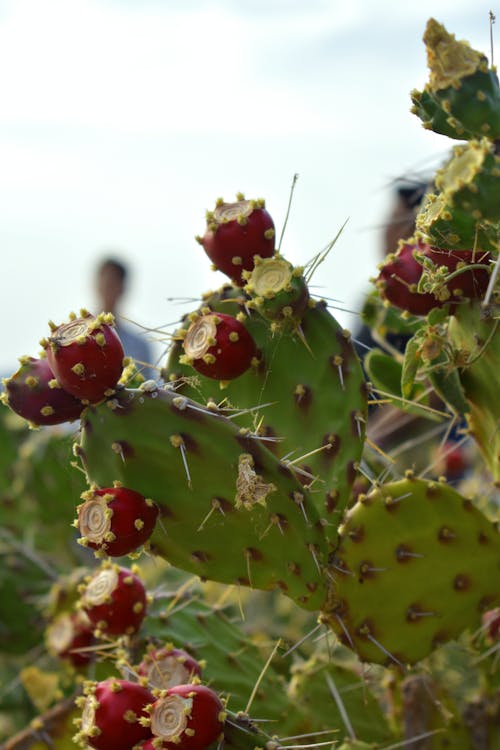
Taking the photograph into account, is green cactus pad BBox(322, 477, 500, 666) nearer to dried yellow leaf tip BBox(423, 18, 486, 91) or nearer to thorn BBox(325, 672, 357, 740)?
thorn BBox(325, 672, 357, 740)

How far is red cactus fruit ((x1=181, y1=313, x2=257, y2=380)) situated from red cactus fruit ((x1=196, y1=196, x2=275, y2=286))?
0.27ft

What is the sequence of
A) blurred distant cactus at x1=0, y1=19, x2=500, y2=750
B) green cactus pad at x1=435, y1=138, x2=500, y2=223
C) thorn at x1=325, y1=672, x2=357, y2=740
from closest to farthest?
green cactus pad at x1=435, y1=138, x2=500, y2=223 → blurred distant cactus at x1=0, y1=19, x2=500, y2=750 → thorn at x1=325, y1=672, x2=357, y2=740

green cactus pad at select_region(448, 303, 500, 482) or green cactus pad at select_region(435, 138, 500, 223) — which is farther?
green cactus pad at select_region(448, 303, 500, 482)

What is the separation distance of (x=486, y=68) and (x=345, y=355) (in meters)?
0.43

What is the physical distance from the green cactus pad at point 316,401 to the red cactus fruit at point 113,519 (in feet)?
0.80

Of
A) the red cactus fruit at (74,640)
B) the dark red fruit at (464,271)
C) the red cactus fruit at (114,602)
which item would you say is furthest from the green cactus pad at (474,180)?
the red cactus fruit at (74,640)

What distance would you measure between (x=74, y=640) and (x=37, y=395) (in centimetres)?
78

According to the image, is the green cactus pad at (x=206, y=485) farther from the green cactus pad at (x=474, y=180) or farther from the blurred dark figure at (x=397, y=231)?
the blurred dark figure at (x=397, y=231)

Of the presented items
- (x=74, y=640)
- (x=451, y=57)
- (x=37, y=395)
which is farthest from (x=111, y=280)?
(x=451, y=57)

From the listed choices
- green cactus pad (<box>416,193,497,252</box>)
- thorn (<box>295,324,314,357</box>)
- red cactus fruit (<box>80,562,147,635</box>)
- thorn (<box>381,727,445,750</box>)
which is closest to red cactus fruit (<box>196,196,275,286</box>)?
thorn (<box>295,324,314,357</box>)

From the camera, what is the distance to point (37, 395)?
3.89 ft

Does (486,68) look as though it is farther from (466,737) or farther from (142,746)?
(466,737)

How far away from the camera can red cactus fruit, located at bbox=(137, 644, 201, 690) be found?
1.35 m

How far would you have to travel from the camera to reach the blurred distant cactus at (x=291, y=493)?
45.7 inches
